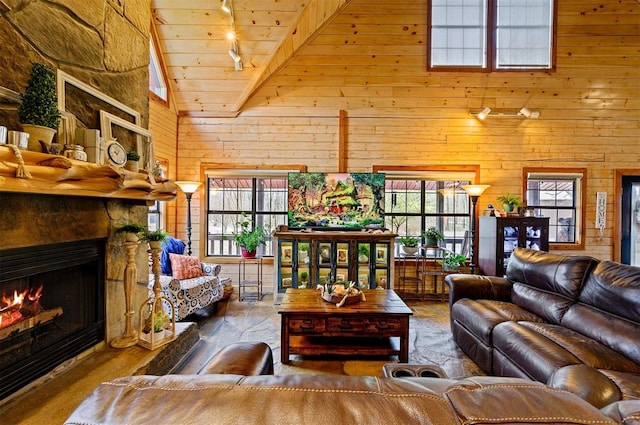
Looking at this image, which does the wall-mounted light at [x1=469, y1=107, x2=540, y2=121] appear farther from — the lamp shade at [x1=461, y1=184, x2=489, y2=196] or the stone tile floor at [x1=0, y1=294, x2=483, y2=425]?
the stone tile floor at [x1=0, y1=294, x2=483, y2=425]

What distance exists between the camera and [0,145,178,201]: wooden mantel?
48.9 inches

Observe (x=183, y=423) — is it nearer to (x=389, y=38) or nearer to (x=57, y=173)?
(x=57, y=173)

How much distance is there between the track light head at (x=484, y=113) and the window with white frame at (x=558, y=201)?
1.21 metres

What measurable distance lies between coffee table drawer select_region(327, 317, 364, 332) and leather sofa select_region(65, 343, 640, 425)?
6.60 ft

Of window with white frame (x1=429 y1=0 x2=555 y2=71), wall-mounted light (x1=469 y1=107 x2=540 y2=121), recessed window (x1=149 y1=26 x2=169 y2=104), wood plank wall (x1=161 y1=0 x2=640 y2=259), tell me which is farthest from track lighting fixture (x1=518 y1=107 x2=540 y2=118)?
recessed window (x1=149 y1=26 x2=169 y2=104)

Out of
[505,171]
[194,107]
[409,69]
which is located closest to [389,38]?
[409,69]

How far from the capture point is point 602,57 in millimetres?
4602

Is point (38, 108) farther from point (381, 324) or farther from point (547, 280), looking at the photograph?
point (547, 280)

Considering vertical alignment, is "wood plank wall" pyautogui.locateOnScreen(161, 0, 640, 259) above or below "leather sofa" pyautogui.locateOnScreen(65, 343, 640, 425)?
above

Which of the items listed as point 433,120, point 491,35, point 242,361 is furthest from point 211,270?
point 491,35

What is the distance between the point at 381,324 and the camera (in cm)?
262

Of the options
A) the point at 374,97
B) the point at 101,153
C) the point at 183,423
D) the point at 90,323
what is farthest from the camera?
the point at 374,97

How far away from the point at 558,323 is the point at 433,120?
11.3ft

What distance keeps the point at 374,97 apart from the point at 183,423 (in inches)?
196
